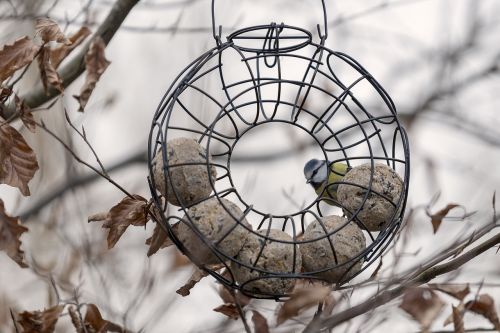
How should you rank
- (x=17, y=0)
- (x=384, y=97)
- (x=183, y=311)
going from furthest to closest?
(x=183, y=311), (x=17, y=0), (x=384, y=97)

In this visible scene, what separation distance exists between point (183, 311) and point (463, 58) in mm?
3289

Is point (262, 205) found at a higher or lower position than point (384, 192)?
higher

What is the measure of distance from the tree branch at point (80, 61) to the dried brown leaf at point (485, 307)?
149 centimetres

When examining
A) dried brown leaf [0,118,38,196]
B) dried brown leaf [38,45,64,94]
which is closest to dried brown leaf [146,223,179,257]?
dried brown leaf [0,118,38,196]

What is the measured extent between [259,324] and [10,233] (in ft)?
2.39

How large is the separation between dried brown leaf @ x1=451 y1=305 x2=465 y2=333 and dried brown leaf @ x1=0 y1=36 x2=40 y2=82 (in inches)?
57.3

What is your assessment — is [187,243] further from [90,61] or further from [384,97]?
[384,97]

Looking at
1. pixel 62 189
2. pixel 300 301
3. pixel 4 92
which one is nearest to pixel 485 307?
pixel 300 301

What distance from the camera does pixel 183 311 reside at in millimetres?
6129

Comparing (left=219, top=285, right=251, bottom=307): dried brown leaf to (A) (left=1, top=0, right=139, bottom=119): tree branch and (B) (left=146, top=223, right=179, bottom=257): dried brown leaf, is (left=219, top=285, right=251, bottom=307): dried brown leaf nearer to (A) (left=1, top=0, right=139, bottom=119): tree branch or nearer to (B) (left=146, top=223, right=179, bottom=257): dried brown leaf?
(B) (left=146, top=223, right=179, bottom=257): dried brown leaf

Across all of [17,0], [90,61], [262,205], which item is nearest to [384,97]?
[90,61]

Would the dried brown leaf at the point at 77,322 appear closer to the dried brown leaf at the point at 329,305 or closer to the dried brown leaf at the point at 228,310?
the dried brown leaf at the point at 228,310

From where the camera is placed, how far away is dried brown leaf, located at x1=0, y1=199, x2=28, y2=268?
2105 millimetres

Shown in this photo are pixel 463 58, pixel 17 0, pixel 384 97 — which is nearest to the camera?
pixel 384 97
